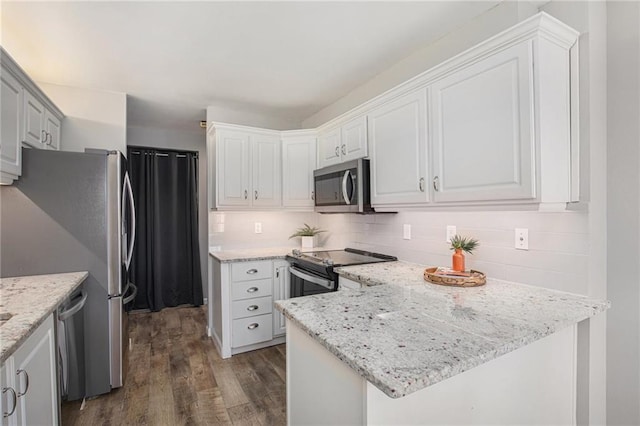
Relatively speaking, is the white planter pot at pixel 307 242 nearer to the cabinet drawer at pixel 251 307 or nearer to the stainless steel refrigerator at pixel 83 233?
the cabinet drawer at pixel 251 307

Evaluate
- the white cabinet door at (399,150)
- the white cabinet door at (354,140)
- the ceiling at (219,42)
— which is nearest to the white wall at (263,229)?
the white cabinet door at (354,140)

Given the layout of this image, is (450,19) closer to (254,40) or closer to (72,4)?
→ (254,40)

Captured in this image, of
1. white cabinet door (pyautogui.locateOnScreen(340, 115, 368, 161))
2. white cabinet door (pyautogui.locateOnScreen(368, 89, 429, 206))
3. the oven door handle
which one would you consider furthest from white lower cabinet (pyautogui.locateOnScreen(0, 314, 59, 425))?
white cabinet door (pyautogui.locateOnScreen(340, 115, 368, 161))

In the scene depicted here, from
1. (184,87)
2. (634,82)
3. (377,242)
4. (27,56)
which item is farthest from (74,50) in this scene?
(634,82)

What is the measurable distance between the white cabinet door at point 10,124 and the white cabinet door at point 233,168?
147 cm

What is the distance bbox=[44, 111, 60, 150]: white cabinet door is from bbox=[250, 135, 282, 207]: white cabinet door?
1.63 m

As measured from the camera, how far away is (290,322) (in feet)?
4.35

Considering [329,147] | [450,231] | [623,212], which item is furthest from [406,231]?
[623,212]

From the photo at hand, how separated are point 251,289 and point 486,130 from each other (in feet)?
7.60

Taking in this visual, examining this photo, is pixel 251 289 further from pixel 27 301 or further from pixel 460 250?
pixel 460 250

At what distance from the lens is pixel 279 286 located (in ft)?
10.1

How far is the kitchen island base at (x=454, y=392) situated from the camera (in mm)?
943

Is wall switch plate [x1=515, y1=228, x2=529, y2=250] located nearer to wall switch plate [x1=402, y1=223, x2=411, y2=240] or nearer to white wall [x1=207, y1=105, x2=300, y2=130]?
wall switch plate [x1=402, y1=223, x2=411, y2=240]

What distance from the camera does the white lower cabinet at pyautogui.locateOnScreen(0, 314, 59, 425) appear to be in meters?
1.16
